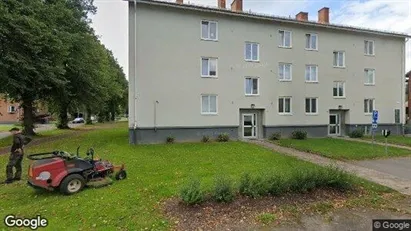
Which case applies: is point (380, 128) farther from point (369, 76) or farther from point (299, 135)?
point (299, 135)

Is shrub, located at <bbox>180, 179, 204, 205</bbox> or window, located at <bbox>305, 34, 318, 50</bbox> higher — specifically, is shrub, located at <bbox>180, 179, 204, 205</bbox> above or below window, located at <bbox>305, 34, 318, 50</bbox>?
below

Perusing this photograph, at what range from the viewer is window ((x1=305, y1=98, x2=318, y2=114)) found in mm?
24173

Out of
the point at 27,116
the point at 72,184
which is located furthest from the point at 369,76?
the point at 27,116

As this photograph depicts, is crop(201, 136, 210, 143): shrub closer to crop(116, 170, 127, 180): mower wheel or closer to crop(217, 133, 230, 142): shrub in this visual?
crop(217, 133, 230, 142): shrub

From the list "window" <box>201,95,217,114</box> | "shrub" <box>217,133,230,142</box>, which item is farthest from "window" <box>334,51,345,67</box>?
"shrub" <box>217,133,230,142</box>

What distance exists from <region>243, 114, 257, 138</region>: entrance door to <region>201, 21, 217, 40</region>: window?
21.2 feet

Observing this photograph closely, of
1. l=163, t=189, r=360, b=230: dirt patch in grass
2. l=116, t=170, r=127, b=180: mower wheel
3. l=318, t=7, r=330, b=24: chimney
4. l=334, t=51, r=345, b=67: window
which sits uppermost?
l=318, t=7, r=330, b=24: chimney

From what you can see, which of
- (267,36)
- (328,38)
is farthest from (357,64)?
(267,36)

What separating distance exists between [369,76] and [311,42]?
669 centimetres

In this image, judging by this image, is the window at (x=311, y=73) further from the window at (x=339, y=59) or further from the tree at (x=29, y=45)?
the tree at (x=29, y=45)

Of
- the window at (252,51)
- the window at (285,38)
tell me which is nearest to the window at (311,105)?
the window at (285,38)

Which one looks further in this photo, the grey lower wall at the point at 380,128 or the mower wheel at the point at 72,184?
the grey lower wall at the point at 380,128

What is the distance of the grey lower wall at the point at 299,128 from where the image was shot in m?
22.9

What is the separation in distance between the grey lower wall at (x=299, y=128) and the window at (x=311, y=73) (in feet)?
12.8
